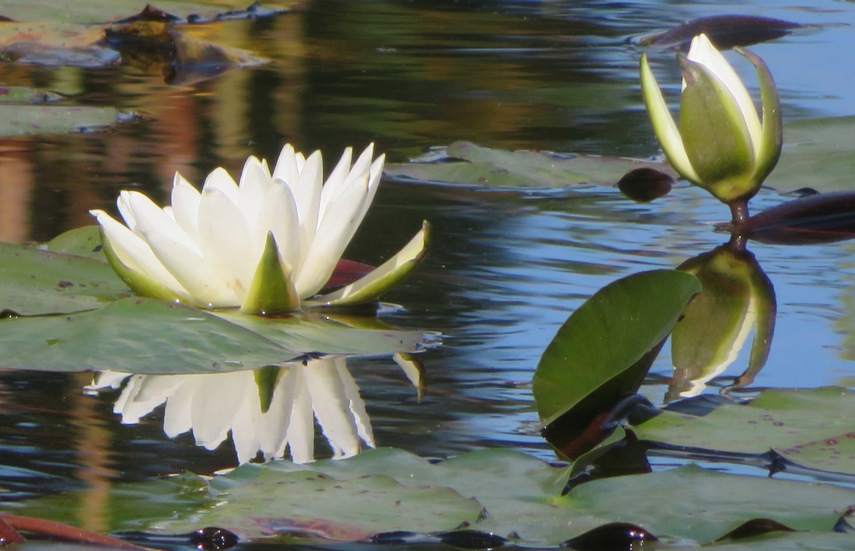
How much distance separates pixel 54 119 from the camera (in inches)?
134

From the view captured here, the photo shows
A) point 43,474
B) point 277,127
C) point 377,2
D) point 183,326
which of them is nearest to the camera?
point 43,474

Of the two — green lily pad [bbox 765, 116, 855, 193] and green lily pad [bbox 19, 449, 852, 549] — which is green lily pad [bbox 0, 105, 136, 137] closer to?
green lily pad [bbox 765, 116, 855, 193]

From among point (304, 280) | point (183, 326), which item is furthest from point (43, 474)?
point (304, 280)

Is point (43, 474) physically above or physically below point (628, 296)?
below

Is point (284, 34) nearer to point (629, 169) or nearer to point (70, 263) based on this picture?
point (629, 169)

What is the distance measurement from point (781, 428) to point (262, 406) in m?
0.54

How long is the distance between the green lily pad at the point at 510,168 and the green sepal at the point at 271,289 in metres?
0.99

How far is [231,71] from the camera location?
4500 millimetres

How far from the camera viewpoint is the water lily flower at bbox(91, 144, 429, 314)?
6.13ft

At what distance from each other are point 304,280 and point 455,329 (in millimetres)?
221

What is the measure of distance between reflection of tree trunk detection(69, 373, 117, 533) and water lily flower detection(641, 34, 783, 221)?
1184 millimetres

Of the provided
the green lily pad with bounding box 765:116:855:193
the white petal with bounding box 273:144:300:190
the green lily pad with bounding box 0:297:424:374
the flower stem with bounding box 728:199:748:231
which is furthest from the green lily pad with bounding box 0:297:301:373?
the green lily pad with bounding box 765:116:855:193

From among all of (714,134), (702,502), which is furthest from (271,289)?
(714,134)

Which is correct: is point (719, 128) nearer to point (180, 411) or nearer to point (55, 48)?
point (180, 411)
